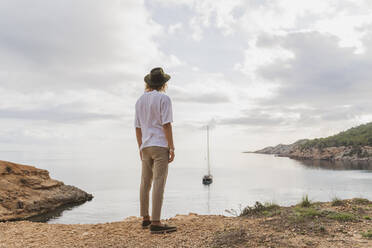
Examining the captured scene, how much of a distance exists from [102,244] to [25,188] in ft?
63.9

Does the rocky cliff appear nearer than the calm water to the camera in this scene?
No

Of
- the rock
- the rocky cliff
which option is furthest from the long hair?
the rocky cliff

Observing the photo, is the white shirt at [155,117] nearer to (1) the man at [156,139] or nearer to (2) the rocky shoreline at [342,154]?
(1) the man at [156,139]

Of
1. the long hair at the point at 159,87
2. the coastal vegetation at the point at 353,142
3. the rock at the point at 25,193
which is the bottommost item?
the rock at the point at 25,193

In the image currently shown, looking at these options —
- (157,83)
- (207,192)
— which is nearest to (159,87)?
(157,83)

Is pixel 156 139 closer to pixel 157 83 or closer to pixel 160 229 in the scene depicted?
pixel 157 83

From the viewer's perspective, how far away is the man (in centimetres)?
463

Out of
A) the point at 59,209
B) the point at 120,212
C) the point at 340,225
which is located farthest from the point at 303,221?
the point at 120,212

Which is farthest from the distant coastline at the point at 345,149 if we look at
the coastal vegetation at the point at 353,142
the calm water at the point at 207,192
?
the calm water at the point at 207,192

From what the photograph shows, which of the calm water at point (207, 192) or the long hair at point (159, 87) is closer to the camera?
the long hair at point (159, 87)

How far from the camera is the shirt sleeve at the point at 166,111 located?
4.57m

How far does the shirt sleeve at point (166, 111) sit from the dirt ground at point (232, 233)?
1.72 metres

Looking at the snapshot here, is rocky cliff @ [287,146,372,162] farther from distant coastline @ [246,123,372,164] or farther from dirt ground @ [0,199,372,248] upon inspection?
dirt ground @ [0,199,372,248]

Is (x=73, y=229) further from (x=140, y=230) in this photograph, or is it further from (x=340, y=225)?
(x=340, y=225)
